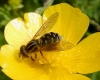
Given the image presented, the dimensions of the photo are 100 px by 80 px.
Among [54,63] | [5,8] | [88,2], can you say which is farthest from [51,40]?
[88,2]

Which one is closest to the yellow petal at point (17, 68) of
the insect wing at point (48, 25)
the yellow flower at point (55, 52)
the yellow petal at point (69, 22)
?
the yellow flower at point (55, 52)

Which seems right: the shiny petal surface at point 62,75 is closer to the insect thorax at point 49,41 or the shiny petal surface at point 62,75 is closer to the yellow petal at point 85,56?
the yellow petal at point 85,56

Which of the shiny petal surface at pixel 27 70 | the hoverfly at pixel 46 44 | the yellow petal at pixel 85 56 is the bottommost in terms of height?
the yellow petal at pixel 85 56

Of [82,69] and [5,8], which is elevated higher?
[5,8]

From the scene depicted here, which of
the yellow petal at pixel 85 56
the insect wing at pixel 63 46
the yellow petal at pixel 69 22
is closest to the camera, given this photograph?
the insect wing at pixel 63 46

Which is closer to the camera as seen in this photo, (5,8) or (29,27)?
(29,27)

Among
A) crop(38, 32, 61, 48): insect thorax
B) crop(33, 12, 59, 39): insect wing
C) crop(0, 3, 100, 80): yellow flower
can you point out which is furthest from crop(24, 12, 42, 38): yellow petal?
crop(38, 32, 61, 48): insect thorax

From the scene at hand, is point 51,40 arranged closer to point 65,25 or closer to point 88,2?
point 65,25
